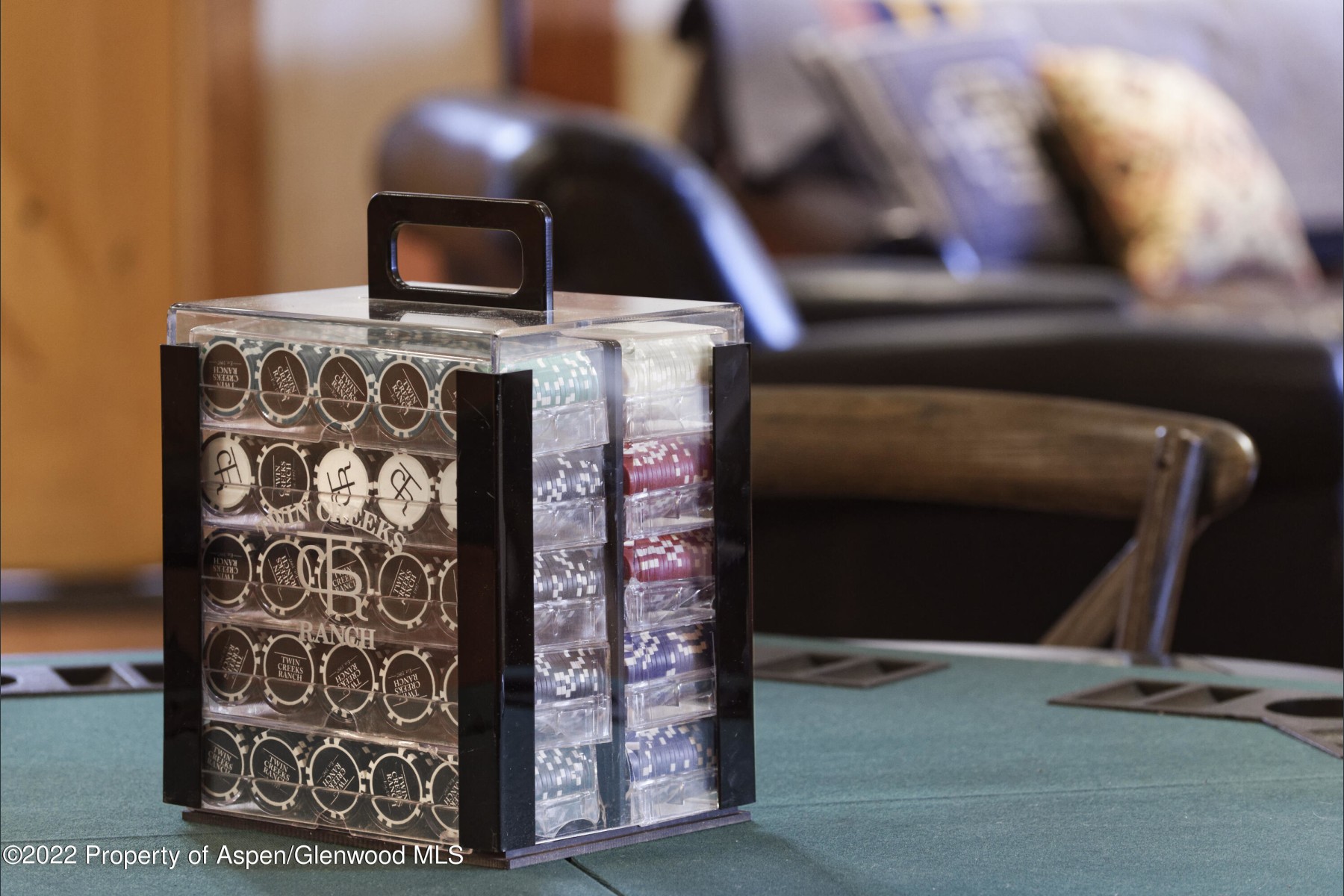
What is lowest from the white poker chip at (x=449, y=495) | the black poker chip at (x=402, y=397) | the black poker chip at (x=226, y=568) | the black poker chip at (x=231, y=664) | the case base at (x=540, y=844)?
the case base at (x=540, y=844)

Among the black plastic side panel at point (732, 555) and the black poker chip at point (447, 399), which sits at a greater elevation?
the black poker chip at point (447, 399)

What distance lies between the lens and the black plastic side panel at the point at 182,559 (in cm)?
63

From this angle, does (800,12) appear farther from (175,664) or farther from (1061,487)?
(175,664)

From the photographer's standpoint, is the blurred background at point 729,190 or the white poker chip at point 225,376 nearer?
the white poker chip at point 225,376

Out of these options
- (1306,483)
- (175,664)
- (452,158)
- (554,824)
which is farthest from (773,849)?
(452,158)

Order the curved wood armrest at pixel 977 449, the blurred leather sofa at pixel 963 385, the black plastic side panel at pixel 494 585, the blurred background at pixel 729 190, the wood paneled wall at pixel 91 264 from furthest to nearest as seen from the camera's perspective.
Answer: the wood paneled wall at pixel 91 264, the blurred background at pixel 729 190, the blurred leather sofa at pixel 963 385, the curved wood armrest at pixel 977 449, the black plastic side panel at pixel 494 585

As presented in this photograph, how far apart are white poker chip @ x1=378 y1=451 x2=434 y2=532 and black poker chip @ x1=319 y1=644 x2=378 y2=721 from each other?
0.15ft

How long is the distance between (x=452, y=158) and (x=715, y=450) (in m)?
1.57

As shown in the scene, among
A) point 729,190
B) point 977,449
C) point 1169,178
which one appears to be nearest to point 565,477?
point 977,449

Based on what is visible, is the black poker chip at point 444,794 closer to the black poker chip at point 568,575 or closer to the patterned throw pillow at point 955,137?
the black poker chip at point 568,575

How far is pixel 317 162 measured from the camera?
3.66 meters

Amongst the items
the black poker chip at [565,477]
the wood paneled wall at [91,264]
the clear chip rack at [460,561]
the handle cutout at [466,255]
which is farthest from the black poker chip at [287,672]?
the wood paneled wall at [91,264]

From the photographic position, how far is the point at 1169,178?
3221 mm

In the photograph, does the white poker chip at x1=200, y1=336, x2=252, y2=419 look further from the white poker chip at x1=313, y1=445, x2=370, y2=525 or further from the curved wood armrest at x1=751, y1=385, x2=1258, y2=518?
the curved wood armrest at x1=751, y1=385, x2=1258, y2=518
